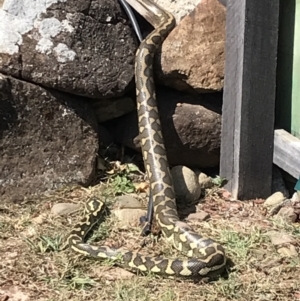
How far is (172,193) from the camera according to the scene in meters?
6.57

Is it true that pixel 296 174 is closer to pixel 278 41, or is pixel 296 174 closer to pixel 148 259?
pixel 278 41

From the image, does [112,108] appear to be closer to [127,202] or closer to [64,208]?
[127,202]

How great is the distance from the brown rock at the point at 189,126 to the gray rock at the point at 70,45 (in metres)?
0.49

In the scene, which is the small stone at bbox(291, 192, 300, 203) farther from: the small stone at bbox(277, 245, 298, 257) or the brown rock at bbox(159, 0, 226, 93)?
the brown rock at bbox(159, 0, 226, 93)

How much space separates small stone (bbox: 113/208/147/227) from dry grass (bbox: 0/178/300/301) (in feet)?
0.25

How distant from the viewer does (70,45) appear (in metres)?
6.84

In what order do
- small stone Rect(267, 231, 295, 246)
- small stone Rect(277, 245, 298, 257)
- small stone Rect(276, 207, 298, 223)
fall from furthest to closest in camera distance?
small stone Rect(276, 207, 298, 223) < small stone Rect(267, 231, 295, 246) < small stone Rect(277, 245, 298, 257)

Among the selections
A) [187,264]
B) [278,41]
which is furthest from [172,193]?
[278,41]

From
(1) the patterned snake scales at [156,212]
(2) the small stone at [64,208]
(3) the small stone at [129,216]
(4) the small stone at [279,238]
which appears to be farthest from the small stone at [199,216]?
(2) the small stone at [64,208]

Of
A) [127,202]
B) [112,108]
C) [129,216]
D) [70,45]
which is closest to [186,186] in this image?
[127,202]

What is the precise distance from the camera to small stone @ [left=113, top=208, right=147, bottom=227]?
250 inches

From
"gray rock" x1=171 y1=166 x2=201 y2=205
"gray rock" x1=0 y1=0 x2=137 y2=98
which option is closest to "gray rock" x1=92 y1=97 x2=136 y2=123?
"gray rock" x1=0 y1=0 x2=137 y2=98

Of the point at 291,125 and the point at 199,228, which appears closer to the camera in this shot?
the point at 199,228

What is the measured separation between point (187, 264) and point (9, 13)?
2990 mm
